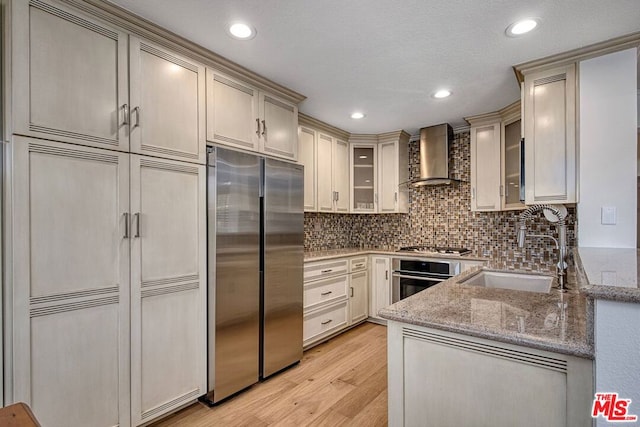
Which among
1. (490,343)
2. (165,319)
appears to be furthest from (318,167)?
(490,343)

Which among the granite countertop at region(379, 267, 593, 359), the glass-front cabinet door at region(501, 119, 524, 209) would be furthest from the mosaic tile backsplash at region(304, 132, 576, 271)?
the granite countertop at region(379, 267, 593, 359)

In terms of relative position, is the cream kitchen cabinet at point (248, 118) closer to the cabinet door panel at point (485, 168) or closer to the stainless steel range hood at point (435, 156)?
the stainless steel range hood at point (435, 156)

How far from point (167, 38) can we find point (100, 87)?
1.71ft

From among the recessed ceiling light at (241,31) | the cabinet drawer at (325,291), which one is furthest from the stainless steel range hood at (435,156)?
the recessed ceiling light at (241,31)

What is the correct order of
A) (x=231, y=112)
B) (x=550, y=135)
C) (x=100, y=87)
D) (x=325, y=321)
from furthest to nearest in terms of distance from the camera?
1. (x=325, y=321)
2. (x=231, y=112)
3. (x=550, y=135)
4. (x=100, y=87)

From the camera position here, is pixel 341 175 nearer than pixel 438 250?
No

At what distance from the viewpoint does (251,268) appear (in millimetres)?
2303

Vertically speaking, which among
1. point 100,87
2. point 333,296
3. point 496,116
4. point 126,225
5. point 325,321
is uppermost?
point 496,116

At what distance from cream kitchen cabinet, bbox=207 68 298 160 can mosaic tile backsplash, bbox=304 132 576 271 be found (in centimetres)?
139

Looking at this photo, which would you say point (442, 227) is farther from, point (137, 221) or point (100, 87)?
point (100, 87)

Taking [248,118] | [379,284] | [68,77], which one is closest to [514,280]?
[379,284]

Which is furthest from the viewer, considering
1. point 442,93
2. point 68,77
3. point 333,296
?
point 333,296

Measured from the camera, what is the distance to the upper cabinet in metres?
3.03

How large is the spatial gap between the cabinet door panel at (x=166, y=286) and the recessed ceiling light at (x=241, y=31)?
853 mm
